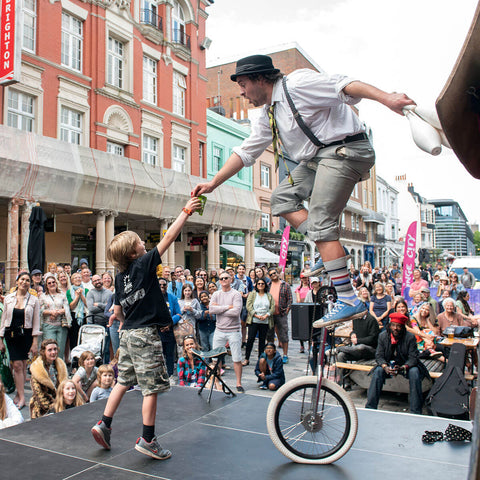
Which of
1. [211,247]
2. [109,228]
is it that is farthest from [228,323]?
[211,247]

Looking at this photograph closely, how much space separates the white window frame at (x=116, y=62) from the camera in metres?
19.0

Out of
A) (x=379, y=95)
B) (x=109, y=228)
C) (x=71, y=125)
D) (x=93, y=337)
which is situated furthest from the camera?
(x=71, y=125)

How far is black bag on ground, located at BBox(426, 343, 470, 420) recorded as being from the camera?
18.7 feet

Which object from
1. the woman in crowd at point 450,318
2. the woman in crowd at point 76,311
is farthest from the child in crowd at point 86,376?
the woman in crowd at point 450,318

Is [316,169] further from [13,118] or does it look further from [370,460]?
[13,118]

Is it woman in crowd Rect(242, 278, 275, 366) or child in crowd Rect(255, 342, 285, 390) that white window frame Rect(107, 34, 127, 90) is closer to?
woman in crowd Rect(242, 278, 275, 366)

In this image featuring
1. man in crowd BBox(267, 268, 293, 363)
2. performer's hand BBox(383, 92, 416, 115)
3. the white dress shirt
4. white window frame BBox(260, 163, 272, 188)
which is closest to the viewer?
performer's hand BBox(383, 92, 416, 115)

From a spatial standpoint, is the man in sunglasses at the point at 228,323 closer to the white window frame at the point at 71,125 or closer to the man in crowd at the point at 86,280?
the man in crowd at the point at 86,280

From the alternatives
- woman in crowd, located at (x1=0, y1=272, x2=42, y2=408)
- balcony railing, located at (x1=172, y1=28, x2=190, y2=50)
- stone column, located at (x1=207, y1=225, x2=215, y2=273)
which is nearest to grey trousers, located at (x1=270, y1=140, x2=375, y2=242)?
woman in crowd, located at (x1=0, y1=272, x2=42, y2=408)

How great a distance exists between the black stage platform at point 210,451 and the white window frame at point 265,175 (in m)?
26.7

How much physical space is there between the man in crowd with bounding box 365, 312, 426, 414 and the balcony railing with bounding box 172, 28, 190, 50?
66.3ft

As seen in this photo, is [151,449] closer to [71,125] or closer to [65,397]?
[65,397]

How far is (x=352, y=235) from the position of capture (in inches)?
1837

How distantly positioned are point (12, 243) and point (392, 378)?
11409mm
